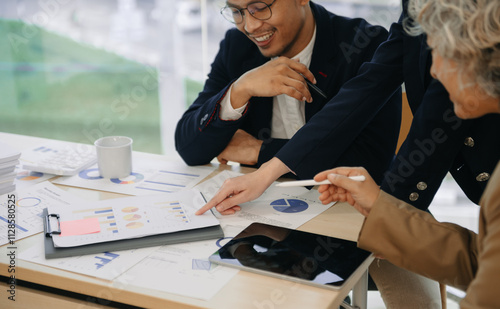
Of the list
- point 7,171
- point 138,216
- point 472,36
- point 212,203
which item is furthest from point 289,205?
point 7,171

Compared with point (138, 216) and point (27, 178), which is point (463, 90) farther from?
point (27, 178)

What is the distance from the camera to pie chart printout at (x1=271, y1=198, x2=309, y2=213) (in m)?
1.41

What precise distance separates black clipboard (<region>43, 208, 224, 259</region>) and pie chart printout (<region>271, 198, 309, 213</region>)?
20 centimetres

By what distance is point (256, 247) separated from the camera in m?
1.19

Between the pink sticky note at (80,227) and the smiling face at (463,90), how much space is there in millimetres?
810

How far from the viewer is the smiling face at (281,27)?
5.89 feet

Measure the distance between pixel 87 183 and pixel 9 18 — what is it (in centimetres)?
441

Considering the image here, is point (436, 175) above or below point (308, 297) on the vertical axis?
above

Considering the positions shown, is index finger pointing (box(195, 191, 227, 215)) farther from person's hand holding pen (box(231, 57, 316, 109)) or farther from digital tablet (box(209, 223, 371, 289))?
person's hand holding pen (box(231, 57, 316, 109))

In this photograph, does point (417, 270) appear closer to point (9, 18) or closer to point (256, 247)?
point (256, 247)

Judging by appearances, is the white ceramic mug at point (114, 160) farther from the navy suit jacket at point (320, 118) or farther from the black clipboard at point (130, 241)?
the black clipboard at point (130, 241)

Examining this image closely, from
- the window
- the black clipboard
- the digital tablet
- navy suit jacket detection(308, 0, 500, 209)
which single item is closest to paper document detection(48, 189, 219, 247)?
the black clipboard

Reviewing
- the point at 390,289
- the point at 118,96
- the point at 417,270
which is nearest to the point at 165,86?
the point at 118,96

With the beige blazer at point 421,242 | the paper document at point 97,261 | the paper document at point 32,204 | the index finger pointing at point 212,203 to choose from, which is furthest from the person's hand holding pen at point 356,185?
the paper document at point 32,204
